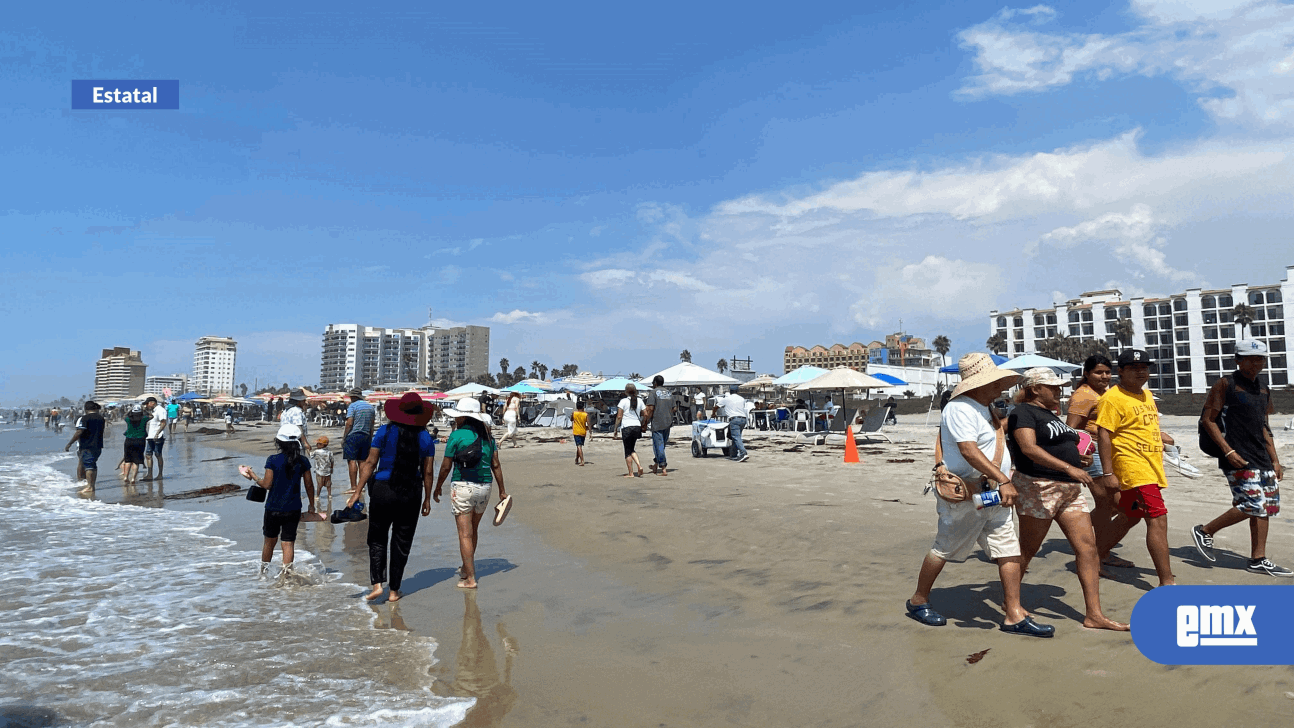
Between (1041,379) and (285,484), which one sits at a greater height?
(1041,379)

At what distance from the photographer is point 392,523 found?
5246 mm

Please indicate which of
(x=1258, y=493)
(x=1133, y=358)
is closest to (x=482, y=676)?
(x=1133, y=358)

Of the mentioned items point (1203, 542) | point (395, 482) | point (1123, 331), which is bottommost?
point (1203, 542)

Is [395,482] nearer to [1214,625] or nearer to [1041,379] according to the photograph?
[1041,379]

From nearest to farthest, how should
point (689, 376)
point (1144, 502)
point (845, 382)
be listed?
point (1144, 502) < point (845, 382) < point (689, 376)

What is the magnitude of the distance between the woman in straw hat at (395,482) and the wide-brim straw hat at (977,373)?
3639 millimetres

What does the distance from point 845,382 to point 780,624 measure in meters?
13.9

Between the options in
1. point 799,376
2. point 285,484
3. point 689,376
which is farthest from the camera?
point 689,376

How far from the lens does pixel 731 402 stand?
1298 cm

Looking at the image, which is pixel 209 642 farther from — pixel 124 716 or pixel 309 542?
pixel 309 542

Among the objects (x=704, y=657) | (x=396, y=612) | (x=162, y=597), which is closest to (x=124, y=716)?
(x=396, y=612)

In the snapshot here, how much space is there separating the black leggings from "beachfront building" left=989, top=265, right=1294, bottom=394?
9570 cm

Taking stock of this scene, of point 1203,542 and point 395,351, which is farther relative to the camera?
point 395,351

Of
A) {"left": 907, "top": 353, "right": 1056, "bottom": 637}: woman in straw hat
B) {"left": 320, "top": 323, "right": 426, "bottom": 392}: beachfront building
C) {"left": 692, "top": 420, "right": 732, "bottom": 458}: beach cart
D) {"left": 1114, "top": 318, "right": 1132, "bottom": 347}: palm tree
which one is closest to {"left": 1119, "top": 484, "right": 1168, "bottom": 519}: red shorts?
{"left": 907, "top": 353, "right": 1056, "bottom": 637}: woman in straw hat
